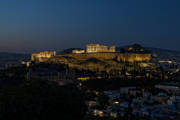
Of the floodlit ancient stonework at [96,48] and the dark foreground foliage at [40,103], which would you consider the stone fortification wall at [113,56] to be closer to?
the floodlit ancient stonework at [96,48]

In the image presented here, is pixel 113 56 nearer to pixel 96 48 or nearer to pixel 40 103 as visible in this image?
pixel 96 48

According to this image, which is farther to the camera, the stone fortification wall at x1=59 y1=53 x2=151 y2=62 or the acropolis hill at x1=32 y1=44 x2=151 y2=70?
the stone fortification wall at x1=59 y1=53 x2=151 y2=62

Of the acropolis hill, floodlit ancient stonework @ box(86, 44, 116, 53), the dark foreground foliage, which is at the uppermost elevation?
floodlit ancient stonework @ box(86, 44, 116, 53)

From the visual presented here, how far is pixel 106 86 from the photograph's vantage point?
958 inches

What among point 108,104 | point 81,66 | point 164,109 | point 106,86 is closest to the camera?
point 164,109

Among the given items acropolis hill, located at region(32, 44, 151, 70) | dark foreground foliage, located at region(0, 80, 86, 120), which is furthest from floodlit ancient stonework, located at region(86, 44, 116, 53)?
dark foreground foliage, located at region(0, 80, 86, 120)

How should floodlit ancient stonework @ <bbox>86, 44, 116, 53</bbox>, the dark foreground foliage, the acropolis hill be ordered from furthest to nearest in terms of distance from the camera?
floodlit ancient stonework @ <bbox>86, 44, 116, 53</bbox>
the acropolis hill
the dark foreground foliage

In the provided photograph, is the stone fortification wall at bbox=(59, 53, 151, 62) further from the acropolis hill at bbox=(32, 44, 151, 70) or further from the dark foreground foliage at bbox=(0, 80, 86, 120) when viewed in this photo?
the dark foreground foliage at bbox=(0, 80, 86, 120)

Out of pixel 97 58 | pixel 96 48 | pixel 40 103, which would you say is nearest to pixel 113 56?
pixel 97 58

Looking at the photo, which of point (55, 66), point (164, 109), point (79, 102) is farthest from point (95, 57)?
point (79, 102)

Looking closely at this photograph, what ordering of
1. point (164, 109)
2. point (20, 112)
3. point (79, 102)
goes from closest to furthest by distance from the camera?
1. point (20, 112)
2. point (79, 102)
3. point (164, 109)

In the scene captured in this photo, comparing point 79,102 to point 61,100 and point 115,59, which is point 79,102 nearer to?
point 61,100

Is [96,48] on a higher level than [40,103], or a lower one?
higher

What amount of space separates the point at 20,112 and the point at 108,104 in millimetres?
9960
